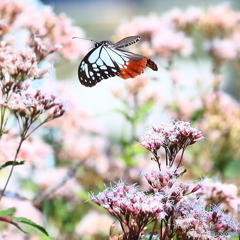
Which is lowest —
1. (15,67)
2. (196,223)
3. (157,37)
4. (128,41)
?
(196,223)

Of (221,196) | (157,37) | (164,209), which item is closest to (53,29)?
(157,37)

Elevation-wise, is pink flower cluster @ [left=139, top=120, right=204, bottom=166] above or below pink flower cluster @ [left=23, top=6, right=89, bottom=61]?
below

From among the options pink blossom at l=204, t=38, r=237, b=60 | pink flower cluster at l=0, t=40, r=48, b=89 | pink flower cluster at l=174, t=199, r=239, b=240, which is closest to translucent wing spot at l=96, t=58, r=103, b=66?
pink flower cluster at l=0, t=40, r=48, b=89

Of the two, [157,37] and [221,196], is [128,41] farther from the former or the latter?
[157,37]

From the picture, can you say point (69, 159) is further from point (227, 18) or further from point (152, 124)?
point (152, 124)

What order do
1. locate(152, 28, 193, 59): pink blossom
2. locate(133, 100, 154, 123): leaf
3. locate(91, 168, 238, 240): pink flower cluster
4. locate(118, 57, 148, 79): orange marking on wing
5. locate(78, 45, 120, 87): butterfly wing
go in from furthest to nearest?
locate(152, 28, 193, 59): pink blossom < locate(133, 100, 154, 123): leaf < locate(78, 45, 120, 87): butterfly wing < locate(118, 57, 148, 79): orange marking on wing < locate(91, 168, 238, 240): pink flower cluster

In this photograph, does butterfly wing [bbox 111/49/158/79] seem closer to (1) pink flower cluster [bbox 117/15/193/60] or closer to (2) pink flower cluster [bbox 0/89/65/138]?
(2) pink flower cluster [bbox 0/89/65/138]

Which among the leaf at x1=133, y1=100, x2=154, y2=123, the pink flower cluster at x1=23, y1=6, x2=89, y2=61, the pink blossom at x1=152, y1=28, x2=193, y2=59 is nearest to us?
the pink flower cluster at x1=23, y1=6, x2=89, y2=61
